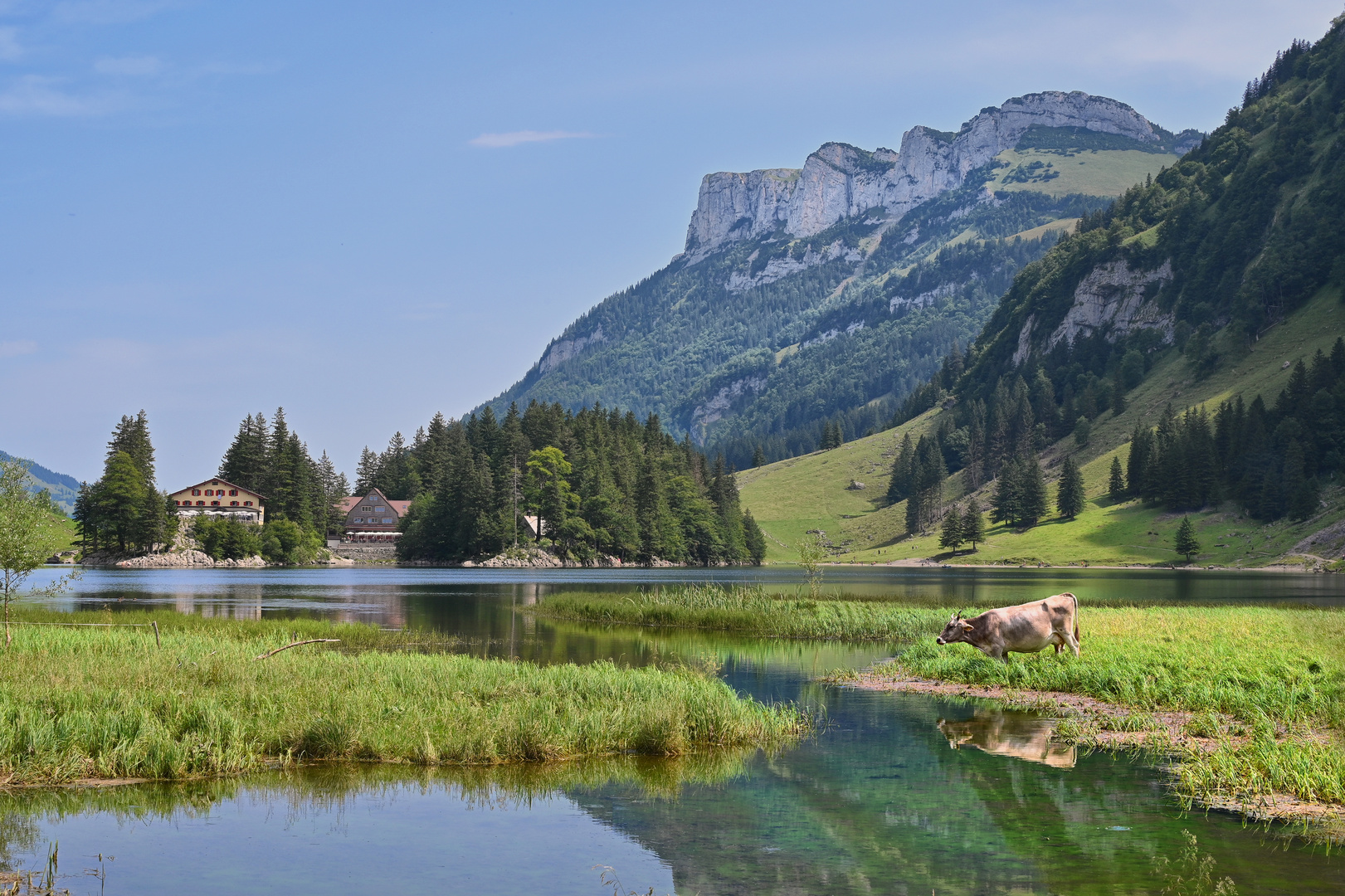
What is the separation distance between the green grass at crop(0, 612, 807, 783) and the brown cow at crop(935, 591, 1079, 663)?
9833mm

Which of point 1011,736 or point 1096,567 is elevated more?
point 1011,736

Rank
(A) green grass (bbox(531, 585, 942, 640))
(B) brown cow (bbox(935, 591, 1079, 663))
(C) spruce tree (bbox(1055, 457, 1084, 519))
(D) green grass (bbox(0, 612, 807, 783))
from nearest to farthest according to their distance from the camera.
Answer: (D) green grass (bbox(0, 612, 807, 783))
(B) brown cow (bbox(935, 591, 1079, 663))
(A) green grass (bbox(531, 585, 942, 640))
(C) spruce tree (bbox(1055, 457, 1084, 519))

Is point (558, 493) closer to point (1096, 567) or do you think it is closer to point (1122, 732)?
point (1096, 567)

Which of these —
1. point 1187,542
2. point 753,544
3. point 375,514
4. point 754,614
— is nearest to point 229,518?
point 375,514

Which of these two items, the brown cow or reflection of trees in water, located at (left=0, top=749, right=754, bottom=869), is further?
Answer: the brown cow

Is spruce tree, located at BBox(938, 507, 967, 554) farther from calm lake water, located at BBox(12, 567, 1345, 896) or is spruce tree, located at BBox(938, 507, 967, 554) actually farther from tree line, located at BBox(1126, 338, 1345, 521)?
calm lake water, located at BBox(12, 567, 1345, 896)

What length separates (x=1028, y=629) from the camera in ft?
107

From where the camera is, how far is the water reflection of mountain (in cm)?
1399

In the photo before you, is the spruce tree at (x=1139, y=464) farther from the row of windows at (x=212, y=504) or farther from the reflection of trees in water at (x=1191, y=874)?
the reflection of trees in water at (x=1191, y=874)

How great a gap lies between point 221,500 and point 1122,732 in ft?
524

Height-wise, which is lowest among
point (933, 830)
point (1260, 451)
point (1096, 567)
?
point (1096, 567)

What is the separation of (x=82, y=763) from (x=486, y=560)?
135 meters

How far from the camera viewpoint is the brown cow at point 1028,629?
107ft

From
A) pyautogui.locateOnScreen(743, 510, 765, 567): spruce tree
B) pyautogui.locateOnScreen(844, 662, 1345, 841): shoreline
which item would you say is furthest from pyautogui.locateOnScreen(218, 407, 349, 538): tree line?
pyautogui.locateOnScreen(844, 662, 1345, 841): shoreline
